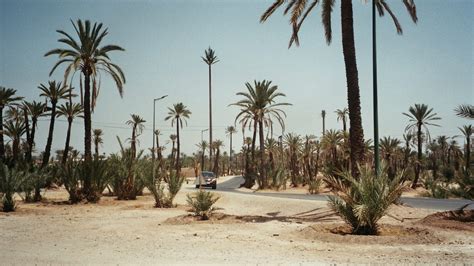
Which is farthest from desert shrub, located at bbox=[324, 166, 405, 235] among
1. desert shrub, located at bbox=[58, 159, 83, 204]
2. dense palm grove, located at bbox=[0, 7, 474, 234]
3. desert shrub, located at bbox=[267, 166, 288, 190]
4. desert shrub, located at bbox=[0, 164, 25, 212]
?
desert shrub, located at bbox=[267, 166, 288, 190]

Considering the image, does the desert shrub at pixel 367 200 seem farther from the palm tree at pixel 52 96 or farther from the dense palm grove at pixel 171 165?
the palm tree at pixel 52 96

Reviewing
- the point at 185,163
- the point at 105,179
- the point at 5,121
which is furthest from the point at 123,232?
the point at 185,163

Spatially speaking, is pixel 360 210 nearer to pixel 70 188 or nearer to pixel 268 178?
pixel 70 188

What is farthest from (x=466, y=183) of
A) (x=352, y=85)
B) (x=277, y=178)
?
(x=277, y=178)

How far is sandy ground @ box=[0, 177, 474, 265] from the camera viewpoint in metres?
8.17

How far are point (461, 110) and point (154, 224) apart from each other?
1108 cm

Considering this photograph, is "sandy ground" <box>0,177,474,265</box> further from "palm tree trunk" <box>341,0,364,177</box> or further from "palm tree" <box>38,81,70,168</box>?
"palm tree" <box>38,81,70,168</box>

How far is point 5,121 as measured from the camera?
42594 mm

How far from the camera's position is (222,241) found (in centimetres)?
1017

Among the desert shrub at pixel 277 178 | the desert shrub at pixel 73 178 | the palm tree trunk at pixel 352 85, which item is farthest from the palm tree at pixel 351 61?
the desert shrub at pixel 277 178

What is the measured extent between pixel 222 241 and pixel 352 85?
8.55 metres

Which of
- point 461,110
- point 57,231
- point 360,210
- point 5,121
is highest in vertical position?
point 5,121

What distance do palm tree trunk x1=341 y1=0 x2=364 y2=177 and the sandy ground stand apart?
260 centimetres

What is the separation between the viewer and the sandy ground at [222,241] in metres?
8.17
